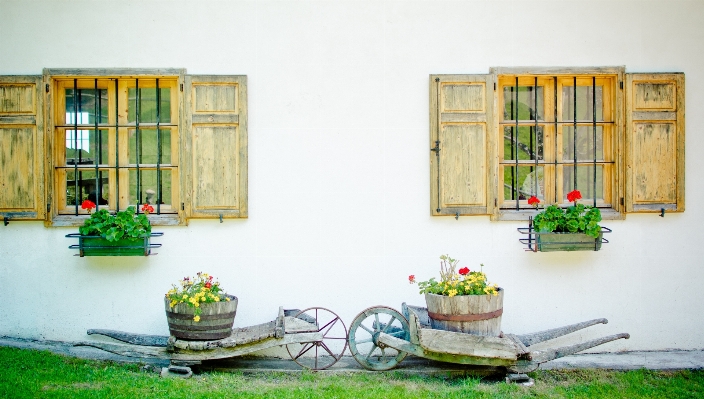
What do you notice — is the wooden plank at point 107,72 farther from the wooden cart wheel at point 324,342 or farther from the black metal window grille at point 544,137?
the black metal window grille at point 544,137

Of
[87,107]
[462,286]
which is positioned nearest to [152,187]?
[87,107]

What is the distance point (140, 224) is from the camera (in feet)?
18.1

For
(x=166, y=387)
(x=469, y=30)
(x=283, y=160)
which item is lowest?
(x=166, y=387)

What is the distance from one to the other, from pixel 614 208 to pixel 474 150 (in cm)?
147

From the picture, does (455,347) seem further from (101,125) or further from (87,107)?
(87,107)

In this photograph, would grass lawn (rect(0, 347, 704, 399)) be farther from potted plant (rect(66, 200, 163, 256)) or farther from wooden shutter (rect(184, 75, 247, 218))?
wooden shutter (rect(184, 75, 247, 218))

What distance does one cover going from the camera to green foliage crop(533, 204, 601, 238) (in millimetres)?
5488

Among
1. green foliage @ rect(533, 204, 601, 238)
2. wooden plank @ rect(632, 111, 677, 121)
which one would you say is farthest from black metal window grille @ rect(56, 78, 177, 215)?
wooden plank @ rect(632, 111, 677, 121)

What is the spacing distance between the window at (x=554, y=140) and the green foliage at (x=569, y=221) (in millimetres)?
344

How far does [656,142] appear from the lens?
5863mm

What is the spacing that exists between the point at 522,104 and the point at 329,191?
2036 mm

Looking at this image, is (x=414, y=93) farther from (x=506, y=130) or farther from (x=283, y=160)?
(x=283, y=160)

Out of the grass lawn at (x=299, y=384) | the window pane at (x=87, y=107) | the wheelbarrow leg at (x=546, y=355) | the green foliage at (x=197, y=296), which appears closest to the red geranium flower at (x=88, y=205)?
the window pane at (x=87, y=107)

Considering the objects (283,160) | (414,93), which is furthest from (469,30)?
(283,160)
